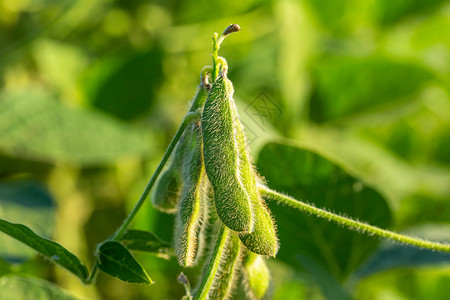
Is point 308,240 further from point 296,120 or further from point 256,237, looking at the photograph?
point 296,120

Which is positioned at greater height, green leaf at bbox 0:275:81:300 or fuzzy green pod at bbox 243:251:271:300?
fuzzy green pod at bbox 243:251:271:300

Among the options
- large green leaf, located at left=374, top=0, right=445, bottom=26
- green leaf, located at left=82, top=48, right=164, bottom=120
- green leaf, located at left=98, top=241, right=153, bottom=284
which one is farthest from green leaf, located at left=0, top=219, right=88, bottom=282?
large green leaf, located at left=374, top=0, right=445, bottom=26

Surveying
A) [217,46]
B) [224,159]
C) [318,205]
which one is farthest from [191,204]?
[318,205]

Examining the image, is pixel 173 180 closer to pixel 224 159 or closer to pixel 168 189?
pixel 168 189

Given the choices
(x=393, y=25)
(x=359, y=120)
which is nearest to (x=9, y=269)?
(x=359, y=120)

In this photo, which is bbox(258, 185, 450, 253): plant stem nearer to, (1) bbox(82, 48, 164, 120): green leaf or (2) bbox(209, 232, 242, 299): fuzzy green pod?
(2) bbox(209, 232, 242, 299): fuzzy green pod

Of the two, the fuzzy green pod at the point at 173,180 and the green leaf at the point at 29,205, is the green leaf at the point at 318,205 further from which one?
the green leaf at the point at 29,205
